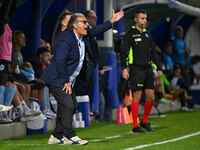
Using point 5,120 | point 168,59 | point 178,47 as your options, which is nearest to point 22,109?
point 5,120

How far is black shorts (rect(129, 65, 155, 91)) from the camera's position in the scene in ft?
34.2

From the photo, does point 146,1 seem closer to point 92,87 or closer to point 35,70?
point 92,87

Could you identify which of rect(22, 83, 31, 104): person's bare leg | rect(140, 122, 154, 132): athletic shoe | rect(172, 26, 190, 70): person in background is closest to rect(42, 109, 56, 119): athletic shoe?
rect(22, 83, 31, 104): person's bare leg

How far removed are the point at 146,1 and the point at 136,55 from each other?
8.45 m

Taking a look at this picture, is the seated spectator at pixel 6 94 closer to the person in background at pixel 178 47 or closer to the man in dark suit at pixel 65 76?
the man in dark suit at pixel 65 76

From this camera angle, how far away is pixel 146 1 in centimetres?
1872

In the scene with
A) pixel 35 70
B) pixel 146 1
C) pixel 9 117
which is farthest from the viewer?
pixel 146 1

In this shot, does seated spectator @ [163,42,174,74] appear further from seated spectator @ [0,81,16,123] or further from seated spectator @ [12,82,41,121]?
seated spectator @ [0,81,16,123]

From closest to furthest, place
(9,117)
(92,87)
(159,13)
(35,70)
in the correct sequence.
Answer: (9,117), (35,70), (92,87), (159,13)

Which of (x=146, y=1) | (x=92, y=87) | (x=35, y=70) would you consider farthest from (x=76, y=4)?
(x=146, y=1)

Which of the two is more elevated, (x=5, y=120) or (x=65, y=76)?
(x=65, y=76)

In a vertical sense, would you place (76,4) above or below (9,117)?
above

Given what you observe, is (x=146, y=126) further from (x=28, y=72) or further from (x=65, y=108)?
(x=65, y=108)

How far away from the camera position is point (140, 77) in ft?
34.2
